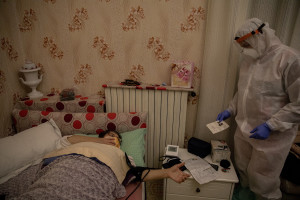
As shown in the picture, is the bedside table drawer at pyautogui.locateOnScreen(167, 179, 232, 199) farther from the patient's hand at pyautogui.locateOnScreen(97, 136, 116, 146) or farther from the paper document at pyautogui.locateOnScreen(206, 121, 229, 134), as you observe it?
the patient's hand at pyautogui.locateOnScreen(97, 136, 116, 146)

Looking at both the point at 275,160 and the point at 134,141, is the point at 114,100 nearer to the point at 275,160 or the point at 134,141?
the point at 134,141

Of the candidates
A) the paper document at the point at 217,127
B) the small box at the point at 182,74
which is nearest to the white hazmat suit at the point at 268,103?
the paper document at the point at 217,127

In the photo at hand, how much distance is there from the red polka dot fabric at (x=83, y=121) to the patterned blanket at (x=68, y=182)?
1.47 feet

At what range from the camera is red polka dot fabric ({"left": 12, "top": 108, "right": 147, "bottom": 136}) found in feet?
5.35

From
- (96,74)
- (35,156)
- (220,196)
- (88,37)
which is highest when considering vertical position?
(88,37)

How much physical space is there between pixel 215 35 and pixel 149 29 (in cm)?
59

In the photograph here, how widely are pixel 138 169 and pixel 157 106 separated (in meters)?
0.65

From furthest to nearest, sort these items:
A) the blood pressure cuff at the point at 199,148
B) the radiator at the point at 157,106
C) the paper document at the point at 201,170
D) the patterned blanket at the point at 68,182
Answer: the radiator at the point at 157,106 < the blood pressure cuff at the point at 199,148 < the paper document at the point at 201,170 < the patterned blanket at the point at 68,182

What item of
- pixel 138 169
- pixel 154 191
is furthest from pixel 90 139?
pixel 154 191

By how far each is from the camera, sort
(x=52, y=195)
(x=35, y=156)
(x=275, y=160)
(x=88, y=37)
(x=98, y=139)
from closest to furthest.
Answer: (x=52, y=195), (x=275, y=160), (x=35, y=156), (x=98, y=139), (x=88, y=37)

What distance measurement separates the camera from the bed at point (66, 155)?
1.03 metres

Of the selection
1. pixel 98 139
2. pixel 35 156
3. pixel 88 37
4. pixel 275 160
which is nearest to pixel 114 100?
pixel 98 139

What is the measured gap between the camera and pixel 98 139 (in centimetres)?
147

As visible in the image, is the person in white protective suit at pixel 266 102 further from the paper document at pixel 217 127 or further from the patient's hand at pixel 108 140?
the patient's hand at pixel 108 140
